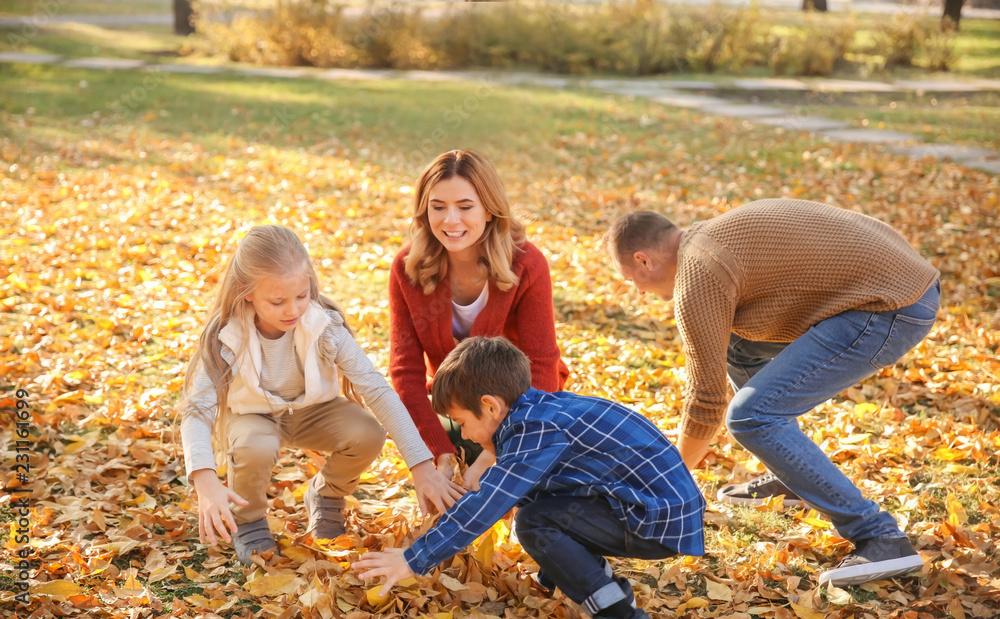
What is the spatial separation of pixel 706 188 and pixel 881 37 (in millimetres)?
10168

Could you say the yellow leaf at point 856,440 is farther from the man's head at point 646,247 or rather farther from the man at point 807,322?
the man's head at point 646,247

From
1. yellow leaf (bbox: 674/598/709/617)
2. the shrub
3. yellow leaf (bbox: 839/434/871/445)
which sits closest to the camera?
yellow leaf (bbox: 674/598/709/617)

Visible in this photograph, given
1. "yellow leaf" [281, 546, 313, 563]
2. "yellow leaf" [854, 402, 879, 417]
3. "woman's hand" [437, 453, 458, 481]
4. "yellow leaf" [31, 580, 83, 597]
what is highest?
"woman's hand" [437, 453, 458, 481]

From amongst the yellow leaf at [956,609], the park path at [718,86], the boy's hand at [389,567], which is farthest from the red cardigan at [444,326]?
the park path at [718,86]

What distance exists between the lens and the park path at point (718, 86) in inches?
392

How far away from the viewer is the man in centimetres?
278

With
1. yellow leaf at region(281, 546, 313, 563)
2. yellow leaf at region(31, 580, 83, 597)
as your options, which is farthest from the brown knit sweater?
yellow leaf at region(31, 580, 83, 597)

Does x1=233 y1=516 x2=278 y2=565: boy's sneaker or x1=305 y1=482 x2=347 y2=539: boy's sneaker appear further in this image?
x1=305 y1=482 x2=347 y2=539: boy's sneaker

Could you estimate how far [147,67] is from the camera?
15.2m

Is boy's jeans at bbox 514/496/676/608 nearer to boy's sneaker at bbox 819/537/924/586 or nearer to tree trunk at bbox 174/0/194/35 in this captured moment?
boy's sneaker at bbox 819/537/924/586

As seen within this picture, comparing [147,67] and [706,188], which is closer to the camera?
[706,188]

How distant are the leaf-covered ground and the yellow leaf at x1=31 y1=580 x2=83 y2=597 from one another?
0.05 ft

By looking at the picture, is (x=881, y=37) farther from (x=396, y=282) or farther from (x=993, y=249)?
(x=396, y=282)

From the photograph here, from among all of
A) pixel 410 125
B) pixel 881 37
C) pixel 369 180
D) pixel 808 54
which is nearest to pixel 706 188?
pixel 369 180
